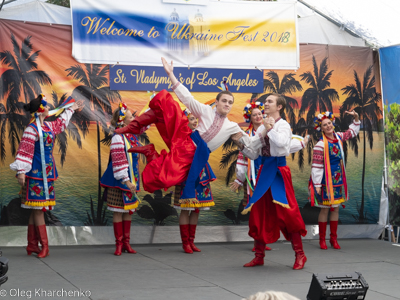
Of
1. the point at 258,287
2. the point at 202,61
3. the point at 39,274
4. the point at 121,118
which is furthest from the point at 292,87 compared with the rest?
the point at 39,274

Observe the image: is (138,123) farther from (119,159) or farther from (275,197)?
(275,197)

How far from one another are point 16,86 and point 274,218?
3.01m

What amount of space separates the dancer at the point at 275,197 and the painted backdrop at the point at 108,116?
5.24ft

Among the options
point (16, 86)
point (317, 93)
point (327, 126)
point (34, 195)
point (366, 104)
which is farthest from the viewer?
point (366, 104)

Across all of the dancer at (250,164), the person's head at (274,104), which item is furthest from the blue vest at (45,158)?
the person's head at (274,104)

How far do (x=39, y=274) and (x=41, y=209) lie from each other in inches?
32.4

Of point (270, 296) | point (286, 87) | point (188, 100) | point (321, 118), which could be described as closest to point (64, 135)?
point (188, 100)

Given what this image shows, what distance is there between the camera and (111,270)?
436cm

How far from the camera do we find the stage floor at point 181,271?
3613 millimetres

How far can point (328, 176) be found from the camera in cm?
564

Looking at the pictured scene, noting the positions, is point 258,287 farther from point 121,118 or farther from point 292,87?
point 292,87

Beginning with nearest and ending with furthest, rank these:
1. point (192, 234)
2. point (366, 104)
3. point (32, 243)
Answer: point (32, 243), point (192, 234), point (366, 104)

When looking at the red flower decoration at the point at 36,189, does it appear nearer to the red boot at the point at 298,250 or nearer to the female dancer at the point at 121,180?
the female dancer at the point at 121,180

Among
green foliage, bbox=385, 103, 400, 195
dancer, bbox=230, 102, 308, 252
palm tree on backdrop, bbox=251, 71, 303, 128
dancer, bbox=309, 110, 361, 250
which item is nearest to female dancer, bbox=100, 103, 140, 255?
→ dancer, bbox=230, 102, 308, 252
